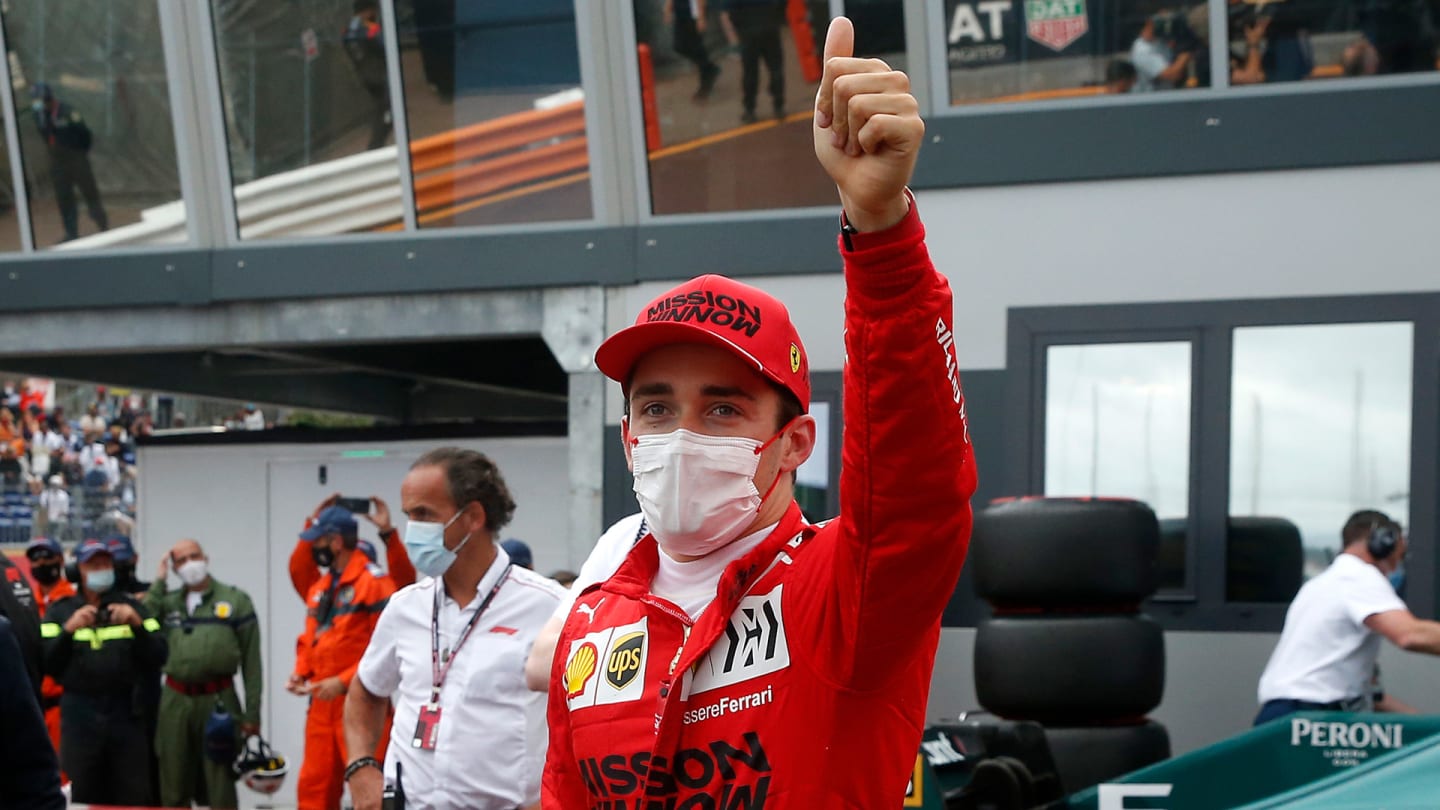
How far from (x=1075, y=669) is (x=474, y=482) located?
3869mm

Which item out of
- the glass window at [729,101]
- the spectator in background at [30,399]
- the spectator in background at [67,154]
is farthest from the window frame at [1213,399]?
the spectator in background at [30,399]

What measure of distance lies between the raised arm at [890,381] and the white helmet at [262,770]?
779cm

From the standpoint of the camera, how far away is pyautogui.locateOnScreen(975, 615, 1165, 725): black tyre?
25.6 feet

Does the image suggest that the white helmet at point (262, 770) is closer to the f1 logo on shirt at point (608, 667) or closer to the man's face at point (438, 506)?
the man's face at point (438, 506)

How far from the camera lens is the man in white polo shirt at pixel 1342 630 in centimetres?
719

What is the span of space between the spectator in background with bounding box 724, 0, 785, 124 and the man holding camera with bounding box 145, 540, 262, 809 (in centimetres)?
497

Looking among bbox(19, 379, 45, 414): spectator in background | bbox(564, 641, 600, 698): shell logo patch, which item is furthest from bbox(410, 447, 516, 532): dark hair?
bbox(19, 379, 45, 414): spectator in background

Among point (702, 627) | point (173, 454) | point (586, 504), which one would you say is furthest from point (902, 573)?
point (173, 454)

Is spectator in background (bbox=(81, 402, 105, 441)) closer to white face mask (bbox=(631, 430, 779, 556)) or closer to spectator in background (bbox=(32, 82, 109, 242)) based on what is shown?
spectator in background (bbox=(32, 82, 109, 242))

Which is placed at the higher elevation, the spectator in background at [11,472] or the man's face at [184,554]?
the man's face at [184,554]

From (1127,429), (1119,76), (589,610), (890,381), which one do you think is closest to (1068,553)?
(1127,429)

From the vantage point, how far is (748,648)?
2201 millimetres

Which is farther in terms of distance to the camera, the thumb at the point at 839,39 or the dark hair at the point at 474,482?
the dark hair at the point at 474,482

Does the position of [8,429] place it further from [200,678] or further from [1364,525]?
[1364,525]
